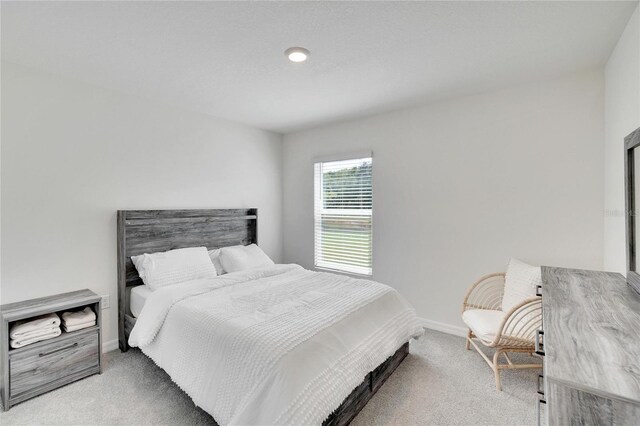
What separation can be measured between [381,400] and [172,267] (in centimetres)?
218

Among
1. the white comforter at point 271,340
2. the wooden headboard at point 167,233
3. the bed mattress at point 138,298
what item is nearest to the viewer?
the white comforter at point 271,340

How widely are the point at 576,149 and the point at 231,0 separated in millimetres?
2879

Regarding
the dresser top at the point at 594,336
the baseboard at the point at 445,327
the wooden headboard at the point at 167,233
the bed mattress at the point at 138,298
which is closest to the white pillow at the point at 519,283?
the baseboard at the point at 445,327

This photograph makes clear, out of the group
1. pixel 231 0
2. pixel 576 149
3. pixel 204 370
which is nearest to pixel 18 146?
pixel 231 0

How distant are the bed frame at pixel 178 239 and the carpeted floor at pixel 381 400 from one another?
0.40 ft

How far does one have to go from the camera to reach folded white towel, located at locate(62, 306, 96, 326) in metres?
2.28

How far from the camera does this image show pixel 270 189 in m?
4.43

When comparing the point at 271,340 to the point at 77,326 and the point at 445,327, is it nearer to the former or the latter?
the point at 77,326

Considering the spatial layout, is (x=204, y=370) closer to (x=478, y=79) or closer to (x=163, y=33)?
(x=163, y=33)

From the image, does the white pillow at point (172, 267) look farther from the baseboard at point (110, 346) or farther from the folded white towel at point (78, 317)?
the baseboard at point (110, 346)

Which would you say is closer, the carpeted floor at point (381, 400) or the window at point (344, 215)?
the carpeted floor at point (381, 400)

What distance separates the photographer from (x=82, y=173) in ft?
8.66

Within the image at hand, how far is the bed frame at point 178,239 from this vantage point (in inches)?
85.1

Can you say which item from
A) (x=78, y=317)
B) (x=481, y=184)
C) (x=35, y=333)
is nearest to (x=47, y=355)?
(x=35, y=333)
